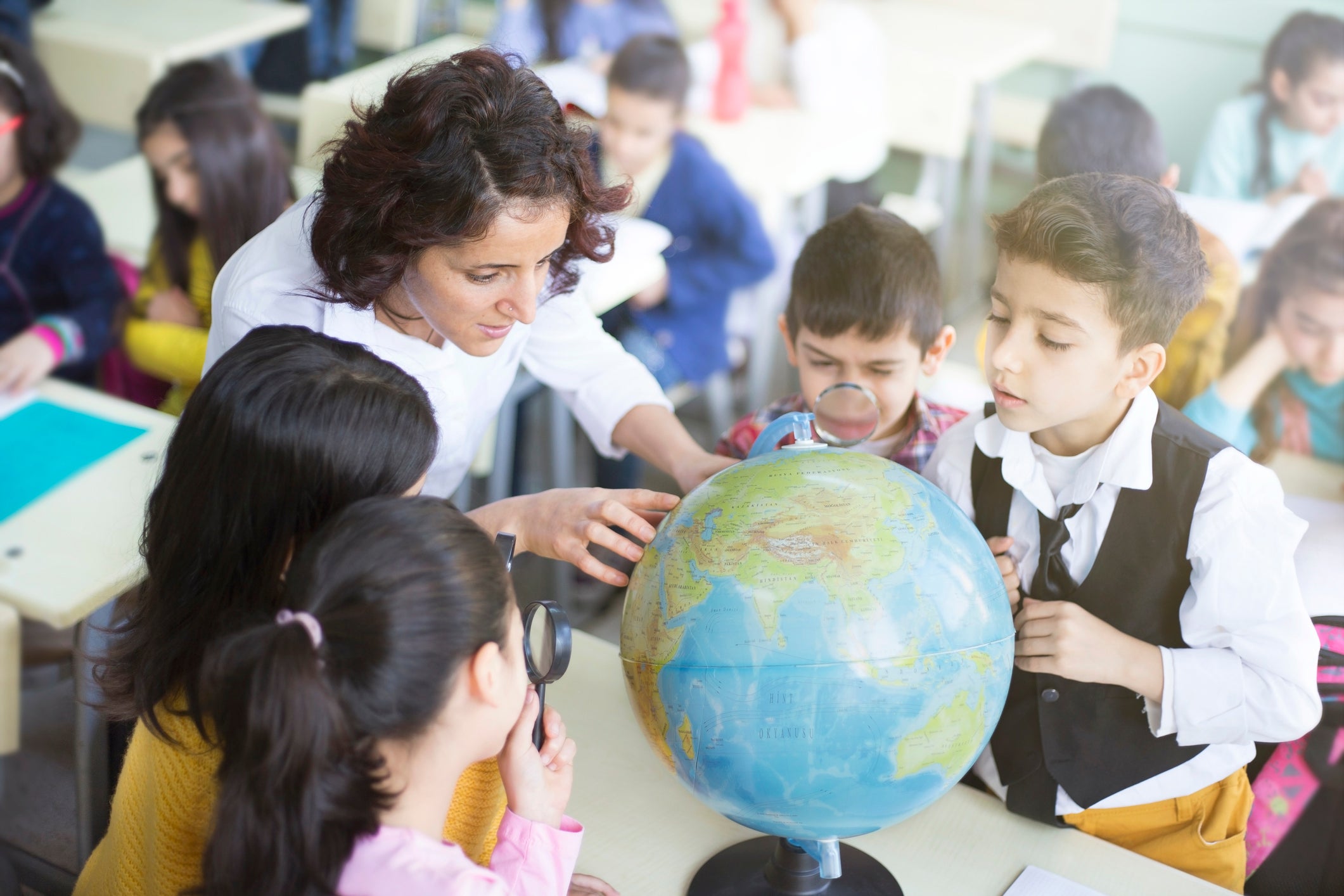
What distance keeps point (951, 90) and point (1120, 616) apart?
11.4 feet

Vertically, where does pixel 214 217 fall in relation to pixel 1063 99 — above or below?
below

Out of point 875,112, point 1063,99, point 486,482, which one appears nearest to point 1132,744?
point 1063,99

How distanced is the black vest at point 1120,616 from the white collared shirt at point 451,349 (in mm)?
699

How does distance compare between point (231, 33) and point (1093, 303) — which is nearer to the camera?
point (1093, 303)

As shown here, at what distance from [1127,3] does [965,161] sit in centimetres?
91

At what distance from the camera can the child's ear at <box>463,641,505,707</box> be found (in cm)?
112

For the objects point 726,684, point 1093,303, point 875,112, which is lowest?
point 875,112

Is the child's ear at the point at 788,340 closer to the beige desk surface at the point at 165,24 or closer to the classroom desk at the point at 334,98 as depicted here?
the classroom desk at the point at 334,98

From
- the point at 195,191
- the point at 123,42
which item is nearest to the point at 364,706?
the point at 195,191

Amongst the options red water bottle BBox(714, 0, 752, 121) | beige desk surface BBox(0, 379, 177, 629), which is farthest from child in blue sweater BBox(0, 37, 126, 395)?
red water bottle BBox(714, 0, 752, 121)

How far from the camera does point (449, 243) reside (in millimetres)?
1477

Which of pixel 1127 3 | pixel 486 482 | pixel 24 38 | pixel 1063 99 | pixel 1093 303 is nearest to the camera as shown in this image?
pixel 1093 303

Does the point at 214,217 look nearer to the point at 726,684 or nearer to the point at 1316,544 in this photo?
the point at 726,684

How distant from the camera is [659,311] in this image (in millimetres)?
3436
